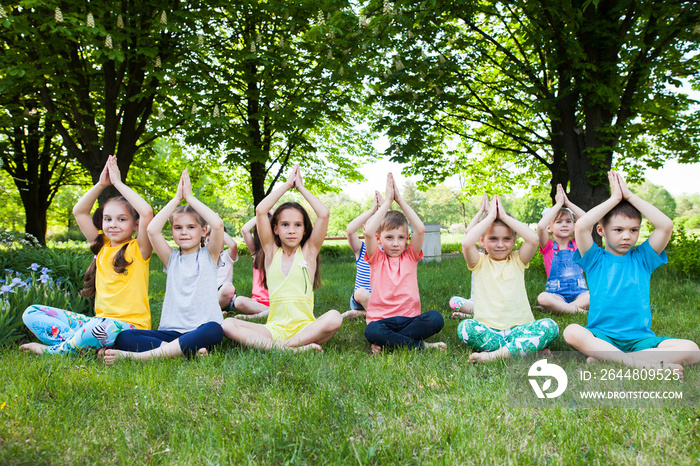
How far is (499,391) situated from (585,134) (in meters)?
8.15

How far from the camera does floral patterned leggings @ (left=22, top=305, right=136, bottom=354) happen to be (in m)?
3.84

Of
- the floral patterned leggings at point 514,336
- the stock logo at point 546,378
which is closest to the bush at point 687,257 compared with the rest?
the floral patterned leggings at point 514,336

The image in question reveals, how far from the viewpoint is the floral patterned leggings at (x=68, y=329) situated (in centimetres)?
384

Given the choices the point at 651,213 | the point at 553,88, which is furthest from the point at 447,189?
the point at 651,213

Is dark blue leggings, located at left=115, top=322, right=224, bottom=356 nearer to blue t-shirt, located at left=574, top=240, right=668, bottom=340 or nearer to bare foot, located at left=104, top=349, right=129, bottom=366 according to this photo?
bare foot, located at left=104, top=349, right=129, bottom=366

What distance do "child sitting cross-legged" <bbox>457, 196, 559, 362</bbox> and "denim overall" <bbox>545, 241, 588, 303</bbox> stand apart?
2417mm

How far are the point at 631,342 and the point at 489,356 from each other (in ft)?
3.64

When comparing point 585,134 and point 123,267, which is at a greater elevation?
point 585,134

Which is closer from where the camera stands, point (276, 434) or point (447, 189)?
point (276, 434)

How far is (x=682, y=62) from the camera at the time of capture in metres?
9.77

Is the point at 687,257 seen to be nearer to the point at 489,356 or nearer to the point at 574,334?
the point at 574,334

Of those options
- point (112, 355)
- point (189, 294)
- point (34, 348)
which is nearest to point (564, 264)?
point (189, 294)

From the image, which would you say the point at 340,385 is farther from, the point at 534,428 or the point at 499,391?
the point at 534,428

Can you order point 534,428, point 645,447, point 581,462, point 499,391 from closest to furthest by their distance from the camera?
point 581,462
point 645,447
point 534,428
point 499,391
